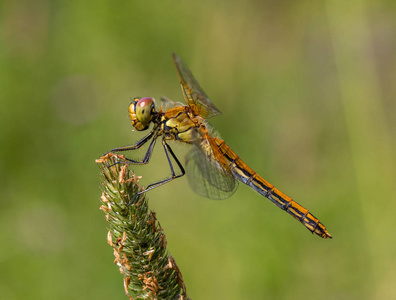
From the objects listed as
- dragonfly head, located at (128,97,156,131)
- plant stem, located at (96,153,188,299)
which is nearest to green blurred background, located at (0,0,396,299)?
dragonfly head, located at (128,97,156,131)

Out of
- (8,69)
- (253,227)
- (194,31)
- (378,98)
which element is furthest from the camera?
(194,31)

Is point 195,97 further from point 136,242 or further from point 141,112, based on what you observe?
point 136,242

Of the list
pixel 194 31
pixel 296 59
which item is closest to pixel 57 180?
pixel 194 31

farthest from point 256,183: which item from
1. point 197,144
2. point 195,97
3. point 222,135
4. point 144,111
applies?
point 222,135

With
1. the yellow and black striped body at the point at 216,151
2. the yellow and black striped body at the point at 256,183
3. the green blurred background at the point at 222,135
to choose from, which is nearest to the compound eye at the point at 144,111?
the yellow and black striped body at the point at 216,151

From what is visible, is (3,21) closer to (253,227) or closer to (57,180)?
(57,180)

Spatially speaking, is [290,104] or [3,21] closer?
[3,21]

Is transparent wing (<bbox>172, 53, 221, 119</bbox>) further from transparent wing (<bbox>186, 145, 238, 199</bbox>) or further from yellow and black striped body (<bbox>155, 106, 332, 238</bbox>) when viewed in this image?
transparent wing (<bbox>186, 145, 238, 199</bbox>)
